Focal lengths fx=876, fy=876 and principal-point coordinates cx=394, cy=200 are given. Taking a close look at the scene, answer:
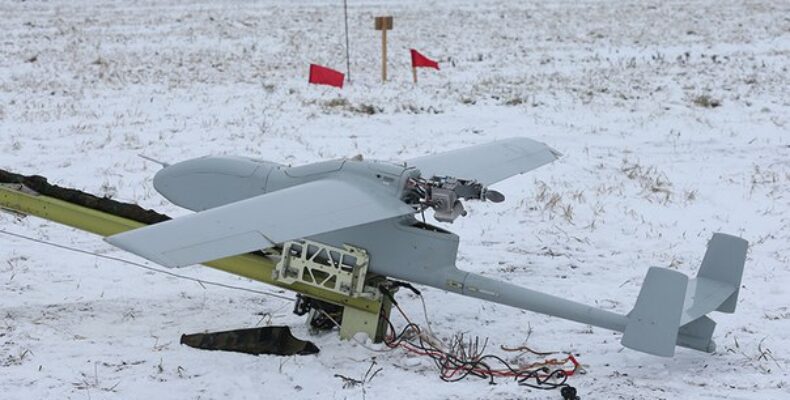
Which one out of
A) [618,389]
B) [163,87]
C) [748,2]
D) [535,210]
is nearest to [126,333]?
[618,389]

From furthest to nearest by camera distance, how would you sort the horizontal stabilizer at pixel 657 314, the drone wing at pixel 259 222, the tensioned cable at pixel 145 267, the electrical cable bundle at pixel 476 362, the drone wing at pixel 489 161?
the tensioned cable at pixel 145 267
the drone wing at pixel 489 161
the electrical cable bundle at pixel 476 362
the horizontal stabilizer at pixel 657 314
the drone wing at pixel 259 222

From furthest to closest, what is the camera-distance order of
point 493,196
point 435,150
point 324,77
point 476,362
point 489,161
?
point 324,77, point 435,150, point 489,161, point 476,362, point 493,196

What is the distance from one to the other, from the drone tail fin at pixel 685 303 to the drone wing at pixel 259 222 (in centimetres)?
181

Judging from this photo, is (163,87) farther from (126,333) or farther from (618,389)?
(618,389)

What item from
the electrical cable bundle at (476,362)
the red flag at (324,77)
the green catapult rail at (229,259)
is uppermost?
the green catapult rail at (229,259)

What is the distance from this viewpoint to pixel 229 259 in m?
6.97

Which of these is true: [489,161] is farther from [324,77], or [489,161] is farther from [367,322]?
[324,77]

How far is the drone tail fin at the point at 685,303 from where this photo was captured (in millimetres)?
5988

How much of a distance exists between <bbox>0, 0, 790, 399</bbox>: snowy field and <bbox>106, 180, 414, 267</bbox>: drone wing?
48.0 inches

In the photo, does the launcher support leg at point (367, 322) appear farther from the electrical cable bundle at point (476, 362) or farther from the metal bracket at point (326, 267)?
the metal bracket at point (326, 267)

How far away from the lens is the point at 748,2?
34.8m

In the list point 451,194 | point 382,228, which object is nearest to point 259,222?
point 382,228

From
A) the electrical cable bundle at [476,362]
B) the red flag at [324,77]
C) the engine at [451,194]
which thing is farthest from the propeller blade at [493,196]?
the red flag at [324,77]

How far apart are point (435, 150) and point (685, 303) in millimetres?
7156
